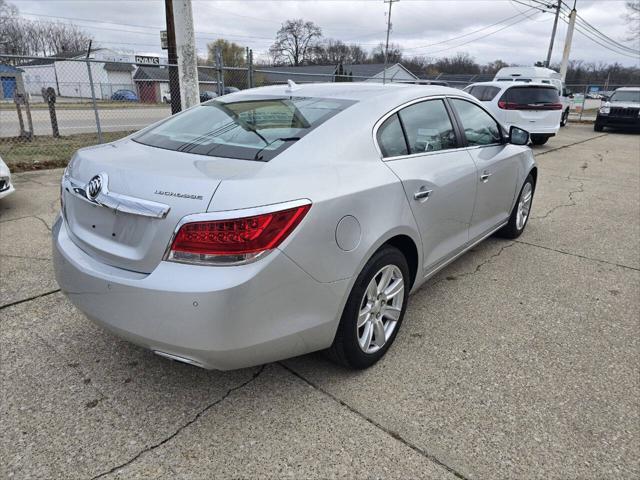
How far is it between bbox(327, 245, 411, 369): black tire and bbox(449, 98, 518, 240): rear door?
1.38 meters

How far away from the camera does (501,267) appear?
4312mm

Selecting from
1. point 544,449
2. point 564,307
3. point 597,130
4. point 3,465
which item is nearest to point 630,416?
point 544,449

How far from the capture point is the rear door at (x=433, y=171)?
281 centimetres

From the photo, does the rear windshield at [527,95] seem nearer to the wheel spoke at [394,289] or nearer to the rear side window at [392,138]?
the rear side window at [392,138]

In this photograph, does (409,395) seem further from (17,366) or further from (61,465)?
(17,366)

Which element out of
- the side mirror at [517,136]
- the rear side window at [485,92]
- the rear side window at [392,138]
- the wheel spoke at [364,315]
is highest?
the rear side window at [485,92]

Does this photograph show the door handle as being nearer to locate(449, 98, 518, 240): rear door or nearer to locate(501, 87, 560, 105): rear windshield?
locate(449, 98, 518, 240): rear door

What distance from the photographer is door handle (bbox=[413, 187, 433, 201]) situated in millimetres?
2809

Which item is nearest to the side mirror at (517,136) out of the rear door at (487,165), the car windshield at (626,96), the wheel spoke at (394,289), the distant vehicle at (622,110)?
the rear door at (487,165)

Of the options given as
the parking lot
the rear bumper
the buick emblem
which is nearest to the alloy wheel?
the parking lot

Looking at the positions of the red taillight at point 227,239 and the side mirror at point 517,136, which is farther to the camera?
the side mirror at point 517,136

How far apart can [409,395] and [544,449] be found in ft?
2.21

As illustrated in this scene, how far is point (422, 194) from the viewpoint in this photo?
113 inches

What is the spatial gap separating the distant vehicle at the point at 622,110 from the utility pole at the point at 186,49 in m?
15.5
